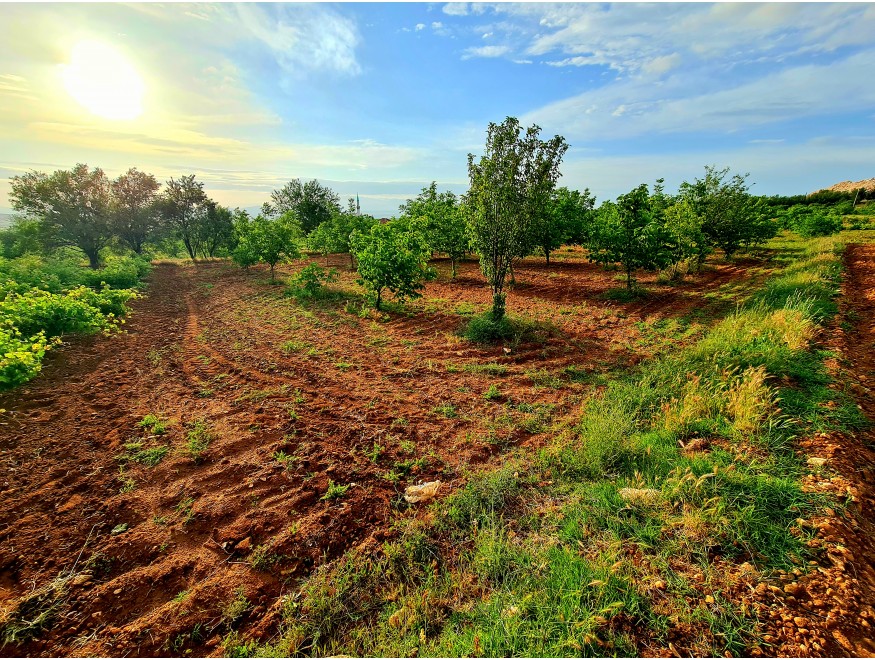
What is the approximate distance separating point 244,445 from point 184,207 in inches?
1545

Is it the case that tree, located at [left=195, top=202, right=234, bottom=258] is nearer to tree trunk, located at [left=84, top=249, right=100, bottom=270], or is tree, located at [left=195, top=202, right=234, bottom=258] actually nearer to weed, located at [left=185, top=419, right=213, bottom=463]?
tree trunk, located at [left=84, top=249, right=100, bottom=270]

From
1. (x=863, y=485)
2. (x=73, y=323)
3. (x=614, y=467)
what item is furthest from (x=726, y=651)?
(x=73, y=323)

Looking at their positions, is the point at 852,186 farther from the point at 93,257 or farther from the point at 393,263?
the point at 93,257

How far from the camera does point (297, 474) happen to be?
4.61 m

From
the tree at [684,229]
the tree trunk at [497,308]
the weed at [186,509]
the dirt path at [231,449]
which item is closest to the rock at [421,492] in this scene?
the dirt path at [231,449]

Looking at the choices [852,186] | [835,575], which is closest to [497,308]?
[835,575]

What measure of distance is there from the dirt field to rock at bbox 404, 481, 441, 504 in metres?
0.17

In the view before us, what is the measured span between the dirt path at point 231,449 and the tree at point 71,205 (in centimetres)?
2586

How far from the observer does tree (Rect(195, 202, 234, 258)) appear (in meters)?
33.6

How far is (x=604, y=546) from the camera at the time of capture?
3125 mm

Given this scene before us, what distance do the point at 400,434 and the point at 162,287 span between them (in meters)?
22.0

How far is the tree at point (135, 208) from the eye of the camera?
98.2 ft

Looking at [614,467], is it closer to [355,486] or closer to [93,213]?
[355,486]

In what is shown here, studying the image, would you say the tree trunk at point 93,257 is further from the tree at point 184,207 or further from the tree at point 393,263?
the tree at point 393,263
